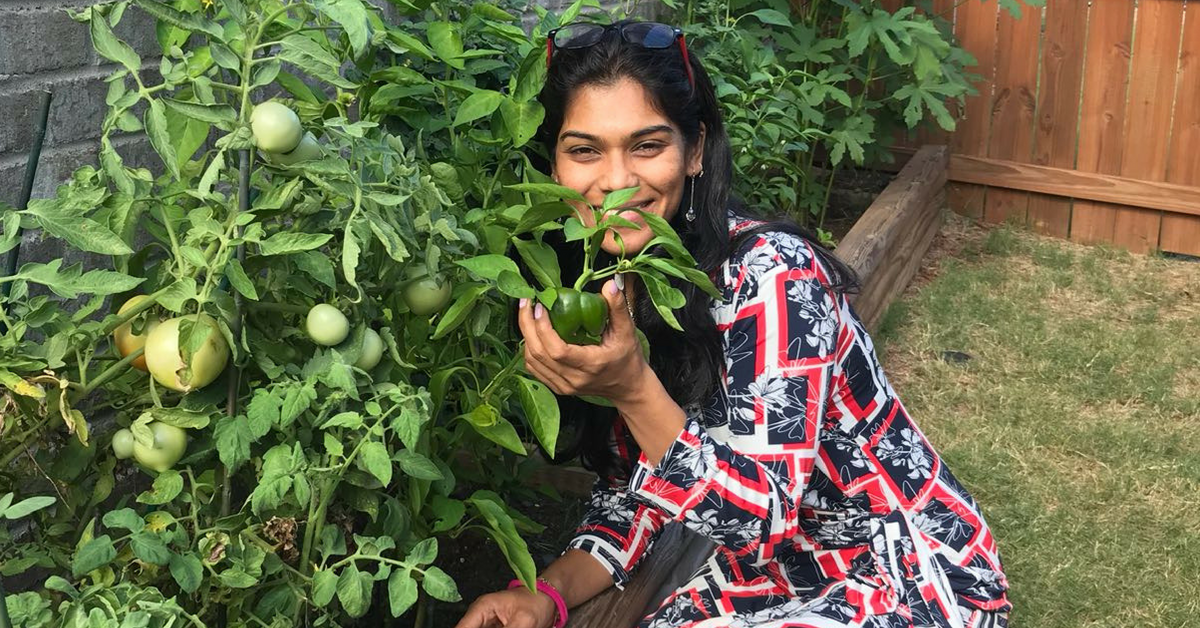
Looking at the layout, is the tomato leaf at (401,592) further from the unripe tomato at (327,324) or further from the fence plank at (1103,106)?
the fence plank at (1103,106)

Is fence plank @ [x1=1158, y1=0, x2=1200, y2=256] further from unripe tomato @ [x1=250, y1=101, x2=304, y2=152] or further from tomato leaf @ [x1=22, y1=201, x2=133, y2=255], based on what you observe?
tomato leaf @ [x1=22, y1=201, x2=133, y2=255]

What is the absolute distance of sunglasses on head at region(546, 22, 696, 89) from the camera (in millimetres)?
2074

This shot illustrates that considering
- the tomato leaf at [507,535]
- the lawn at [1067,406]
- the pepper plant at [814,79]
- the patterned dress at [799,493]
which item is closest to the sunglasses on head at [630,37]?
the patterned dress at [799,493]

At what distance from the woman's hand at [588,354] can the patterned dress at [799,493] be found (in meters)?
0.21

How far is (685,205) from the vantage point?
2.26 meters

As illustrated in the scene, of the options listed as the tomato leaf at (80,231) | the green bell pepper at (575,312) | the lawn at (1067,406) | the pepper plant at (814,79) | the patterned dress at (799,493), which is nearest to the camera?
the tomato leaf at (80,231)

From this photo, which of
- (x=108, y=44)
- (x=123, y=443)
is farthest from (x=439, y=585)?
(x=108, y=44)

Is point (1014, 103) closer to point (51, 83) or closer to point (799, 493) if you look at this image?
point (799, 493)

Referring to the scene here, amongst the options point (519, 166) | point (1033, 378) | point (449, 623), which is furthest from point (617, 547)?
point (1033, 378)

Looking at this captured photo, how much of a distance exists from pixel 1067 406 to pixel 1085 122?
6.90 feet

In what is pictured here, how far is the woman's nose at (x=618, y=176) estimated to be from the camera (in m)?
2.04

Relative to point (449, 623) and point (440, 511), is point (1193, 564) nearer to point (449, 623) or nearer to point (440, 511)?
point (449, 623)

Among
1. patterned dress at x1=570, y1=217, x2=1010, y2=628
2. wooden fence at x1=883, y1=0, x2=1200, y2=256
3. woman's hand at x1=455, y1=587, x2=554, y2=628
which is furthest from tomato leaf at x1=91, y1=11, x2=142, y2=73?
wooden fence at x1=883, y1=0, x2=1200, y2=256

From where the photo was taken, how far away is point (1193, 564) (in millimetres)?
3176
